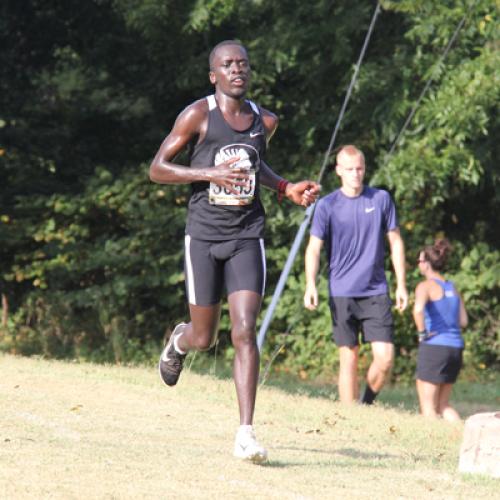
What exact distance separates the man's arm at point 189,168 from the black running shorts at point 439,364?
428 centimetres

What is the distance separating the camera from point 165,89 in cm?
1731

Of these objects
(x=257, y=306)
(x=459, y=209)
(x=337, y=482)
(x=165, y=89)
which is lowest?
(x=337, y=482)

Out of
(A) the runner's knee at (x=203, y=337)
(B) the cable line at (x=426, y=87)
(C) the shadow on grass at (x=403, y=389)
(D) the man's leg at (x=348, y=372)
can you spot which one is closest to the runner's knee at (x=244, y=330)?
(A) the runner's knee at (x=203, y=337)

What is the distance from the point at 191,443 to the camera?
7316 mm

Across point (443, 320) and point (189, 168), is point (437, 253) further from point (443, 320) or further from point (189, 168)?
point (189, 168)

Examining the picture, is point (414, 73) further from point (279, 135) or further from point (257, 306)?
point (257, 306)

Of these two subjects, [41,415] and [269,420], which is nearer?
[41,415]

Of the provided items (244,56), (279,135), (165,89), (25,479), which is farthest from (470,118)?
(25,479)

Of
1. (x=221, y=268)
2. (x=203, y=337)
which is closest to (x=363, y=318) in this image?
(x=203, y=337)

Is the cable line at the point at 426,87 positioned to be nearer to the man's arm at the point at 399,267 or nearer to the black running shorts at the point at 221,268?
the man's arm at the point at 399,267

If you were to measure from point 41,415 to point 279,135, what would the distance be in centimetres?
983

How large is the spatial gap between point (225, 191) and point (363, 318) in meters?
3.75

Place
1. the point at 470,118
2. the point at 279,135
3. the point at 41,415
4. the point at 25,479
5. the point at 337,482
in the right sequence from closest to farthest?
the point at 25,479
the point at 337,482
the point at 41,415
the point at 470,118
the point at 279,135

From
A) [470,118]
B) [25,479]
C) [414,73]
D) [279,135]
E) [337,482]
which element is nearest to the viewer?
[25,479]
